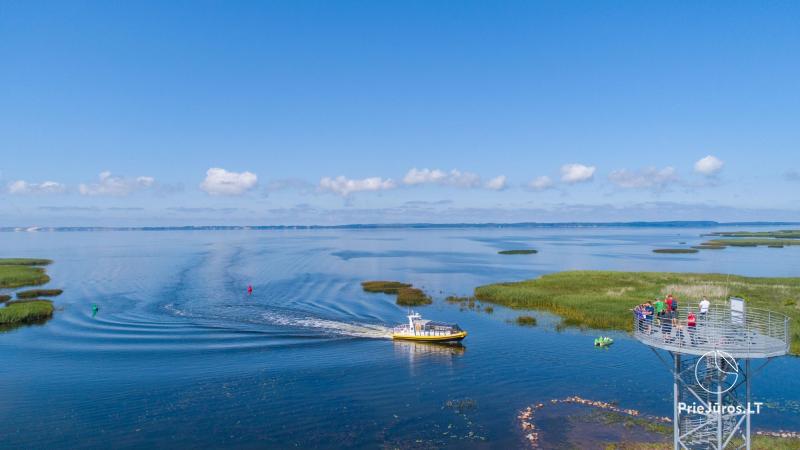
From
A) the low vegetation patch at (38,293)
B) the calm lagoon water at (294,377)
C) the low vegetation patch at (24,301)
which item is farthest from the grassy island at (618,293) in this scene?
the low vegetation patch at (38,293)

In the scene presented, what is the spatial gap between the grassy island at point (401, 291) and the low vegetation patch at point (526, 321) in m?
16.3

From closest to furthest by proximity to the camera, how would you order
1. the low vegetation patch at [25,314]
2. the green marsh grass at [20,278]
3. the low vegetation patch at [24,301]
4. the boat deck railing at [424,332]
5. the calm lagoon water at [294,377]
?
1. the calm lagoon water at [294,377]
2. the boat deck railing at [424,332]
3. the low vegetation patch at [25,314]
4. the low vegetation patch at [24,301]
5. the green marsh grass at [20,278]

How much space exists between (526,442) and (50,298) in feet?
248

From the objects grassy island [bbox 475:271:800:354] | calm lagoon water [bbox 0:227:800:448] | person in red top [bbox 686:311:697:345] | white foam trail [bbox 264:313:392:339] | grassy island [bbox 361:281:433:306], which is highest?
person in red top [bbox 686:311:697:345]

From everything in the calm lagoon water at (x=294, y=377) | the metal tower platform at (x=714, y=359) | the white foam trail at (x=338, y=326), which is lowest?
the calm lagoon water at (x=294, y=377)

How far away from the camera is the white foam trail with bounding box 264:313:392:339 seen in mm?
52719

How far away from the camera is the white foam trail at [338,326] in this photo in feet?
173

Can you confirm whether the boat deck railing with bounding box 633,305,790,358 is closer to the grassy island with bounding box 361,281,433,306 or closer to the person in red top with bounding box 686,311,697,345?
the person in red top with bounding box 686,311,697,345

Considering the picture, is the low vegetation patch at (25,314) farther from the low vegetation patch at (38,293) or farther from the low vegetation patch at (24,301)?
the low vegetation patch at (38,293)

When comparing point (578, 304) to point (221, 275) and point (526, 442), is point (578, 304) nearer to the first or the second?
point (526, 442)

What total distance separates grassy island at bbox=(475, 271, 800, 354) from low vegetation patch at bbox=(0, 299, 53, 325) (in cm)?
5586

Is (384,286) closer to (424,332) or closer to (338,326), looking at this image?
(338,326)

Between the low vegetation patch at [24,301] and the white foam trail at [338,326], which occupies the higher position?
the low vegetation patch at [24,301]

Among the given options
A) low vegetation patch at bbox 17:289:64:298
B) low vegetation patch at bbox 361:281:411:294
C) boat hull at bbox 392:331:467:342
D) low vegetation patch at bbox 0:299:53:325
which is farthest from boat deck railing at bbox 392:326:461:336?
low vegetation patch at bbox 17:289:64:298
